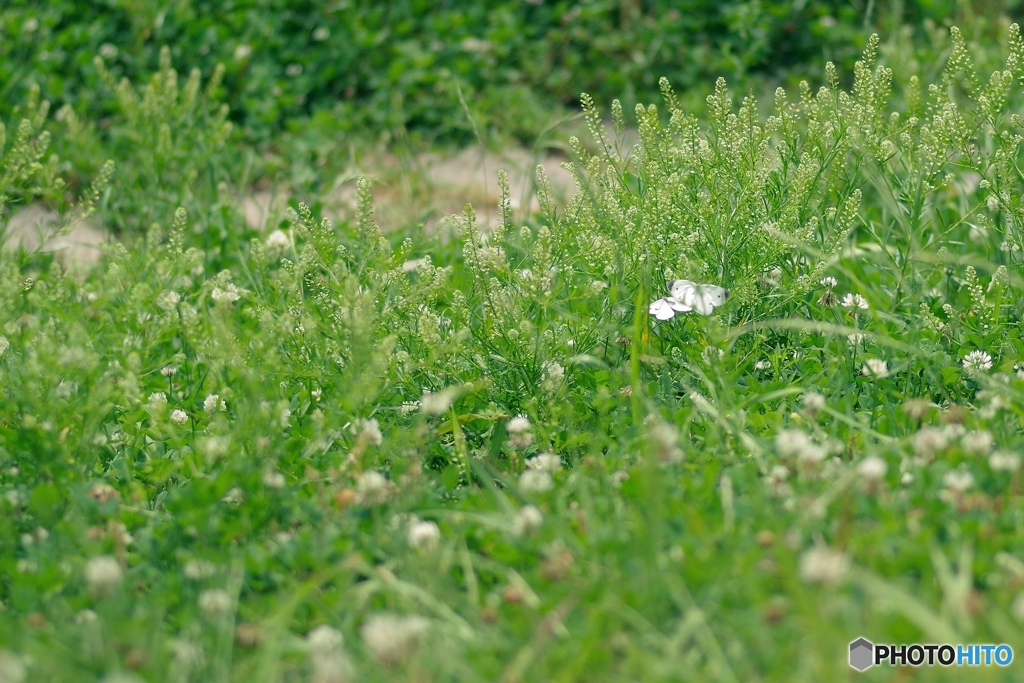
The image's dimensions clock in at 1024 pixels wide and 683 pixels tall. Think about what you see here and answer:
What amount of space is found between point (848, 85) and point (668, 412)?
13.1 feet

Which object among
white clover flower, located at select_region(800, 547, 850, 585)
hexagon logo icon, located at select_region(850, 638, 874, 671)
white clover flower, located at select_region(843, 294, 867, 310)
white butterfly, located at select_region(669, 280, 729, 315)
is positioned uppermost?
white clover flower, located at select_region(800, 547, 850, 585)

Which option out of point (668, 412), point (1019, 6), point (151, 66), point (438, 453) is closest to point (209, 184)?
point (151, 66)

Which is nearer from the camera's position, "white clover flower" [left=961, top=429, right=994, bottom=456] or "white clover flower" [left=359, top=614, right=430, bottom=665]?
"white clover flower" [left=359, top=614, right=430, bottom=665]

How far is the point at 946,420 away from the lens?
87.7 inches

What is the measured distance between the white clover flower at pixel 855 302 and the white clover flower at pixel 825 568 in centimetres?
156

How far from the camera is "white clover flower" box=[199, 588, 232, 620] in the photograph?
1767 millimetres

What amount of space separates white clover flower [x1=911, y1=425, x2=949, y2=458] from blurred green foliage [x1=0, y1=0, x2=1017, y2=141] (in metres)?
3.23

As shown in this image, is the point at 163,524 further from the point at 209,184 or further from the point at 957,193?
the point at 957,193

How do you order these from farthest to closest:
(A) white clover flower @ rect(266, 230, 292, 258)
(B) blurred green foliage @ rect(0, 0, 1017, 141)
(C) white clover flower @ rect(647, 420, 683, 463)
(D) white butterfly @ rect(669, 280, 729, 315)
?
(B) blurred green foliage @ rect(0, 0, 1017, 141) → (A) white clover flower @ rect(266, 230, 292, 258) → (D) white butterfly @ rect(669, 280, 729, 315) → (C) white clover flower @ rect(647, 420, 683, 463)

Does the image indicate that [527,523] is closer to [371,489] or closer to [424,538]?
[424,538]

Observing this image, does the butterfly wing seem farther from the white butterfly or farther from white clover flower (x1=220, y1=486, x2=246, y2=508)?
white clover flower (x1=220, y1=486, x2=246, y2=508)

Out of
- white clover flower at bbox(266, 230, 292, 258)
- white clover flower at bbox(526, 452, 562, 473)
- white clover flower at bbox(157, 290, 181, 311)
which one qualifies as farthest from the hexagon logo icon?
white clover flower at bbox(266, 230, 292, 258)

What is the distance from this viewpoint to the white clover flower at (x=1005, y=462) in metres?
1.89

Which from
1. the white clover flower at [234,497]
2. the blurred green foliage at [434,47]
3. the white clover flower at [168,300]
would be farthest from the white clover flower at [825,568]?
the blurred green foliage at [434,47]
